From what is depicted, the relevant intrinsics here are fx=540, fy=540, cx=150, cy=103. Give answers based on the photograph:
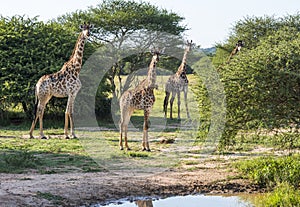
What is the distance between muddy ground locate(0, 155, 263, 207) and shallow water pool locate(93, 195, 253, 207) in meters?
0.20

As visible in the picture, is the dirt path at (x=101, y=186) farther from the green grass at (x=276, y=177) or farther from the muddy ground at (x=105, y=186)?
the green grass at (x=276, y=177)

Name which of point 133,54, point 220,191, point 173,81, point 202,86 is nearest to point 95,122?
point 173,81

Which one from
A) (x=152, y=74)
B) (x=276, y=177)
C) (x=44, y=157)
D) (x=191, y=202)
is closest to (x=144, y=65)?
(x=152, y=74)

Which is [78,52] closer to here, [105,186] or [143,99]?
[143,99]

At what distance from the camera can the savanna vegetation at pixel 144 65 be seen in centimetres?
938

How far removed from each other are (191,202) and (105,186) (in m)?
1.46

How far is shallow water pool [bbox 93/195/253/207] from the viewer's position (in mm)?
8344

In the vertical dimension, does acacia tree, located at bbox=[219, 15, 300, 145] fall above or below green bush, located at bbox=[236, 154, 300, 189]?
above

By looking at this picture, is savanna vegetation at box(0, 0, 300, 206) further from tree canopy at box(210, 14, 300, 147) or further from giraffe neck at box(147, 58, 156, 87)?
giraffe neck at box(147, 58, 156, 87)

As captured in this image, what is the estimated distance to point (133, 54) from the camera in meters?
25.7

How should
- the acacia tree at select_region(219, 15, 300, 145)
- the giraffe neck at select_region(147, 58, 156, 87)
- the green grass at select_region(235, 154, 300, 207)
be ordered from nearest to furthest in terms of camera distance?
the green grass at select_region(235, 154, 300, 207) → the acacia tree at select_region(219, 15, 300, 145) → the giraffe neck at select_region(147, 58, 156, 87)

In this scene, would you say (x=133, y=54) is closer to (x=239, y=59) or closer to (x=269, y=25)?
(x=269, y=25)

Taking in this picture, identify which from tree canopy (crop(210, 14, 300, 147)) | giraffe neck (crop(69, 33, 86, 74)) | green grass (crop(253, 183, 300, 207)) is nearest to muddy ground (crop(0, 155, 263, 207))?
green grass (crop(253, 183, 300, 207))

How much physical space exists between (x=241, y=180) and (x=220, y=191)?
2.39ft
